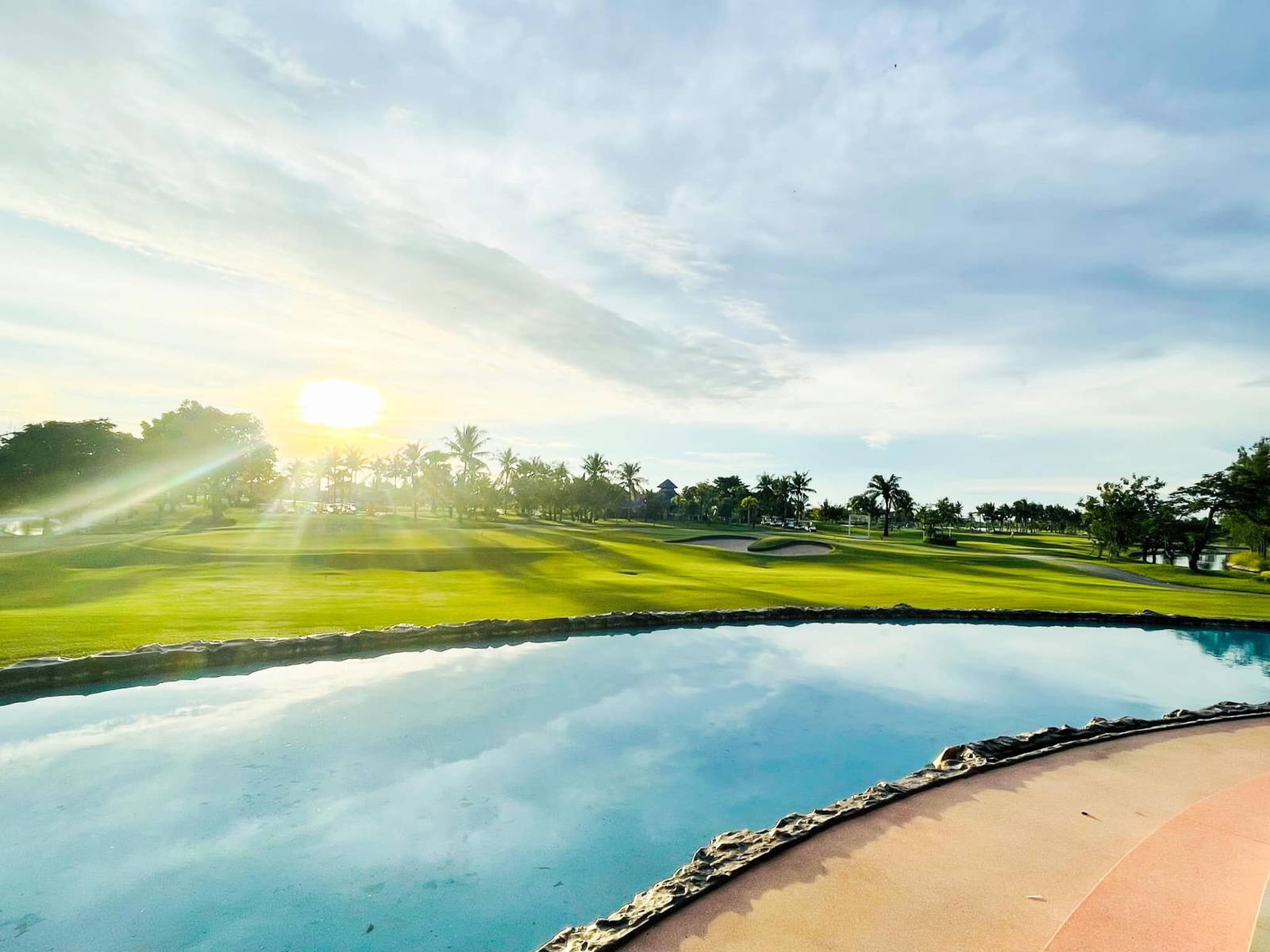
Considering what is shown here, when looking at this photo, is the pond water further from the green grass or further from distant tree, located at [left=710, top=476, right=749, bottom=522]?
distant tree, located at [left=710, top=476, right=749, bottom=522]

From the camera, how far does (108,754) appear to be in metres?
10.5

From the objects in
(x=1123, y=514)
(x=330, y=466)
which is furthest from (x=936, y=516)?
(x=330, y=466)

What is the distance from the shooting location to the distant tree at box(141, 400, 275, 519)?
63062mm

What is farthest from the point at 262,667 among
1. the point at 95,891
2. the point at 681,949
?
the point at 681,949

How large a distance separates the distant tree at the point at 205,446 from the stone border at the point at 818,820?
233ft

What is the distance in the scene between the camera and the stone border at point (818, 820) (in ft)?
18.2

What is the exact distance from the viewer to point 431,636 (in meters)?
18.7

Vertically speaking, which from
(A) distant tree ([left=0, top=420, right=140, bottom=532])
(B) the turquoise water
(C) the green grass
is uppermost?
(A) distant tree ([left=0, top=420, right=140, bottom=532])

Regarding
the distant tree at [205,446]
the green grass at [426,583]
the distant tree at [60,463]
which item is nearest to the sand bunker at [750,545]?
the green grass at [426,583]

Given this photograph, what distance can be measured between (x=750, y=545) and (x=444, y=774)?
52.2 m

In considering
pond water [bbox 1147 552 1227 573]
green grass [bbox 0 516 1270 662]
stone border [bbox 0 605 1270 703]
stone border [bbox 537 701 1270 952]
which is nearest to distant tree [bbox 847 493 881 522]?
pond water [bbox 1147 552 1227 573]

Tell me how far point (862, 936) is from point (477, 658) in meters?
13.8

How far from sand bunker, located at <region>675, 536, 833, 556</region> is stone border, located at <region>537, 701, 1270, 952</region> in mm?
43939

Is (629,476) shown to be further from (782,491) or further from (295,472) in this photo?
(295,472)
